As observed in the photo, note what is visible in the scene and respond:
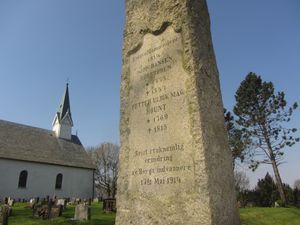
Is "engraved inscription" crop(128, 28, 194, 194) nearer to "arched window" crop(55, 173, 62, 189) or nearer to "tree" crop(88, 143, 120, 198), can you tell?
"arched window" crop(55, 173, 62, 189)

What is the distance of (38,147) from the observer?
35000 mm

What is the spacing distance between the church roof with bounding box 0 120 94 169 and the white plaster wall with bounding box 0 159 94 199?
30.0 inches

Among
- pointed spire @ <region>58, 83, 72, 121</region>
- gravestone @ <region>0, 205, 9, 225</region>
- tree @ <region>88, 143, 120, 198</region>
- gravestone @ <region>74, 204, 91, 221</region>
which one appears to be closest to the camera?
gravestone @ <region>0, 205, 9, 225</region>

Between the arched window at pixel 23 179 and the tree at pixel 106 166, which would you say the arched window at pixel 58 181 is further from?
the tree at pixel 106 166

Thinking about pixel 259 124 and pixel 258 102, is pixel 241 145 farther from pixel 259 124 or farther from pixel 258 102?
pixel 258 102

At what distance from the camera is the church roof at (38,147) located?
105ft

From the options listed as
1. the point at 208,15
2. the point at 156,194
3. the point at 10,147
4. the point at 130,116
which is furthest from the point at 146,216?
the point at 10,147

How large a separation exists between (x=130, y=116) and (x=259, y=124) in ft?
86.9

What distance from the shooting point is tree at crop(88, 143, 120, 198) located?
49731mm

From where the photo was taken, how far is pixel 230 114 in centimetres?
3003

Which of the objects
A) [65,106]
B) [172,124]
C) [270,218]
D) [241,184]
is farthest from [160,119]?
[241,184]

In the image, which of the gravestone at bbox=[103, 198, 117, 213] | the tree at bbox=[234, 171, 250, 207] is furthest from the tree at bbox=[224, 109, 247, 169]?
the gravestone at bbox=[103, 198, 117, 213]

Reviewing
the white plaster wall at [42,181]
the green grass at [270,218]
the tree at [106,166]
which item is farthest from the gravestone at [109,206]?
the tree at [106,166]

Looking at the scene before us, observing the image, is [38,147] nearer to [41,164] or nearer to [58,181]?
[41,164]
